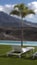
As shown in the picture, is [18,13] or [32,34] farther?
[32,34]

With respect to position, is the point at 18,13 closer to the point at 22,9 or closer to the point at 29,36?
the point at 22,9

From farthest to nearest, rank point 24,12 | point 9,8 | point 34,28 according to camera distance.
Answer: point 34,28
point 9,8
point 24,12

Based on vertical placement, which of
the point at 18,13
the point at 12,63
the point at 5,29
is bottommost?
the point at 12,63

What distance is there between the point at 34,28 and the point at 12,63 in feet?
24.1

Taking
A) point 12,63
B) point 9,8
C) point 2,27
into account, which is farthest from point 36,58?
point 2,27

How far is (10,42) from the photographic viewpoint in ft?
46.3

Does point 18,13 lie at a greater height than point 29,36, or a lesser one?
greater

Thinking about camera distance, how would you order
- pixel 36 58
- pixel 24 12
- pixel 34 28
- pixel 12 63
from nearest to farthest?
pixel 12 63, pixel 36 58, pixel 24 12, pixel 34 28

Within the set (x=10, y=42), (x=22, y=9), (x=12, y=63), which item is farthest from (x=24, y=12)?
(x=12, y=63)

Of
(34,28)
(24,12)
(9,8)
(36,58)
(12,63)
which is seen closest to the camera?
(12,63)

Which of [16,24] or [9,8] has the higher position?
[9,8]

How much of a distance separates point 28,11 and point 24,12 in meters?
0.31

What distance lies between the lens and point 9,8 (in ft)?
43.8

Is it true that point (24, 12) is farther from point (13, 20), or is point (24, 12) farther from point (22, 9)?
point (13, 20)
